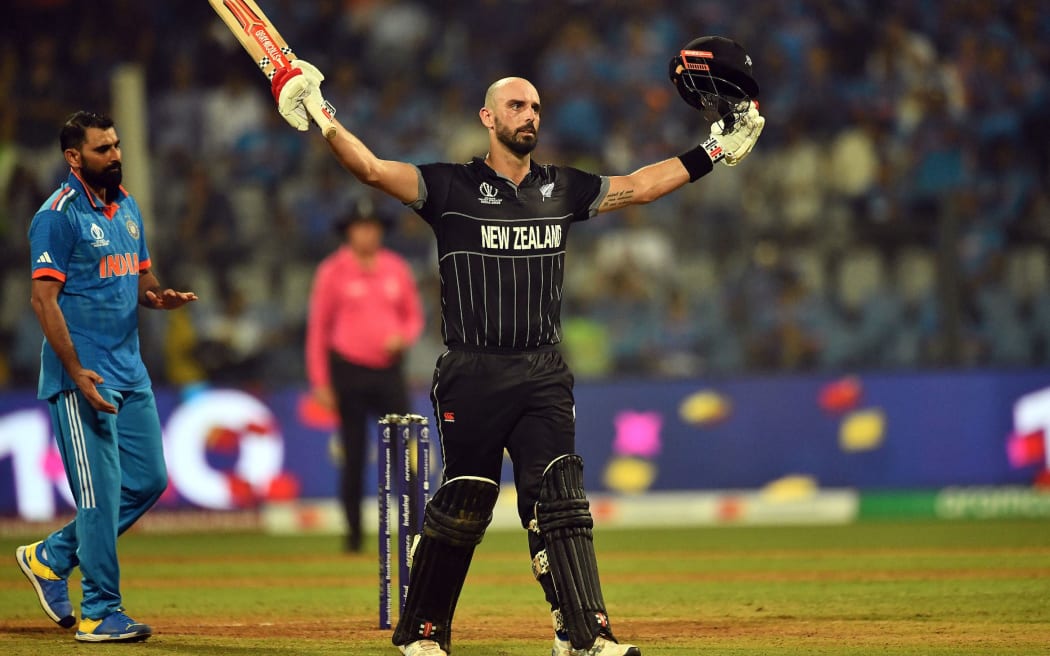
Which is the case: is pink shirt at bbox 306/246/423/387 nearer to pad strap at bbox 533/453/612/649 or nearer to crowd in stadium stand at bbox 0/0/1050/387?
crowd in stadium stand at bbox 0/0/1050/387

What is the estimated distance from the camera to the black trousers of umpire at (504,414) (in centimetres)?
638

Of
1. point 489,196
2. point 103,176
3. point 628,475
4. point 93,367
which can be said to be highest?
point 103,176

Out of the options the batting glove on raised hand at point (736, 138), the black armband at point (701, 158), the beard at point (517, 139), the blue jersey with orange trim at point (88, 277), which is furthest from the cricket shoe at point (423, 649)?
the batting glove on raised hand at point (736, 138)

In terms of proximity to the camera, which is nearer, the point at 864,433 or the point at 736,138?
the point at 736,138

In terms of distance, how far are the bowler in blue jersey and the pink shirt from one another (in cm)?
438

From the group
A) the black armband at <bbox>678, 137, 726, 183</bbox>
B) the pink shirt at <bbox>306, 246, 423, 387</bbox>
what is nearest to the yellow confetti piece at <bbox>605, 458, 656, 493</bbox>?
the pink shirt at <bbox>306, 246, 423, 387</bbox>

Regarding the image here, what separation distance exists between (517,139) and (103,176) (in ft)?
6.99

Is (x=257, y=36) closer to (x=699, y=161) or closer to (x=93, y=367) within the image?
(x=93, y=367)

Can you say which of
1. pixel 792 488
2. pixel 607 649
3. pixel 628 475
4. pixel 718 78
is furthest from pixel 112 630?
pixel 792 488

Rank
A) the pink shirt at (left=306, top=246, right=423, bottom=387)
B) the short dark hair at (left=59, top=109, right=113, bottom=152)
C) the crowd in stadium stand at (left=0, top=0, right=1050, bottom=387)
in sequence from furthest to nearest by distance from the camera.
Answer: the crowd in stadium stand at (left=0, top=0, right=1050, bottom=387), the pink shirt at (left=306, top=246, right=423, bottom=387), the short dark hair at (left=59, top=109, right=113, bottom=152)

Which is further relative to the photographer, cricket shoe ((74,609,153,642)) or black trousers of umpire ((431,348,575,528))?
cricket shoe ((74,609,153,642))

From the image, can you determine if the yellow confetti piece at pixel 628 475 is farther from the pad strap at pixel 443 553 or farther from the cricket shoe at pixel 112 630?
the pad strap at pixel 443 553

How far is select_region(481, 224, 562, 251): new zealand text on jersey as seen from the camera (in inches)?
253

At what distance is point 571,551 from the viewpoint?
20.5 ft
